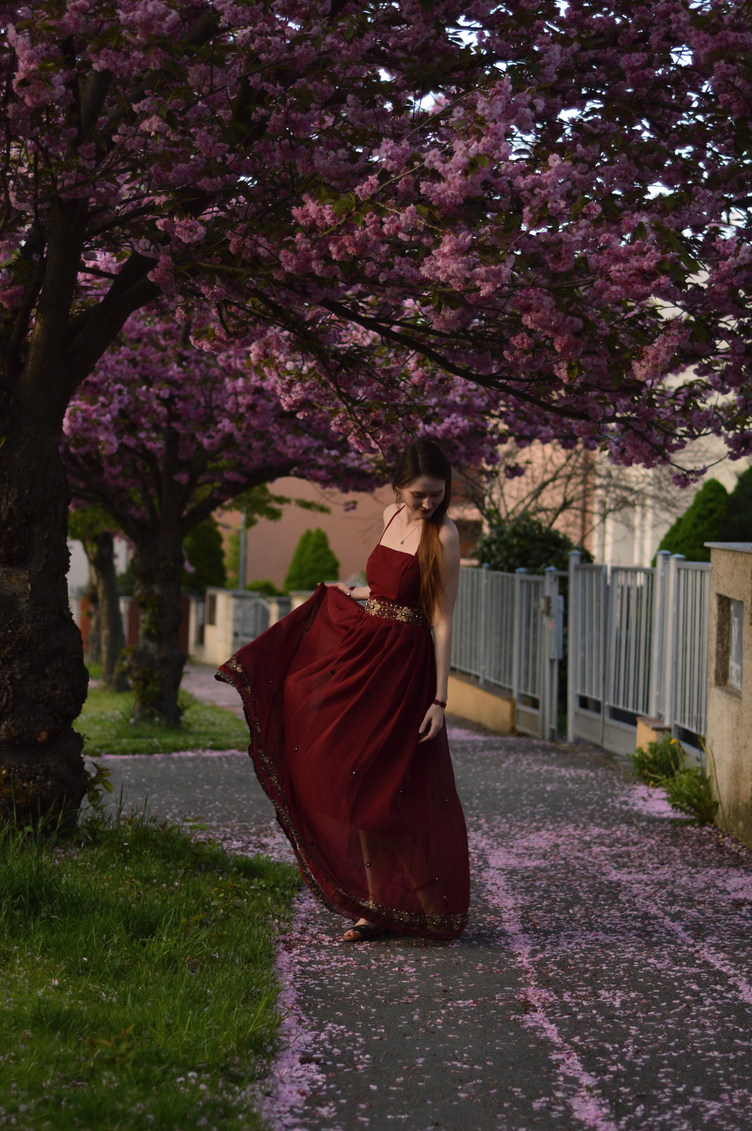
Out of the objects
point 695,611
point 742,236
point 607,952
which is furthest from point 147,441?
point 607,952

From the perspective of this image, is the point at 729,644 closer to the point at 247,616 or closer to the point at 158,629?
the point at 158,629

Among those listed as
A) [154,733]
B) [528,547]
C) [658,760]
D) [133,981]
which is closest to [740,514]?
[528,547]

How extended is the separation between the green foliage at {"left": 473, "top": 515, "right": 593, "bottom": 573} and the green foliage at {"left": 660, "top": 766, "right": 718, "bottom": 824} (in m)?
6.68

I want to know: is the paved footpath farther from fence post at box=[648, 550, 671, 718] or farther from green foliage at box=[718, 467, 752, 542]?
green foliage at box=[718, 467, 752, 542]

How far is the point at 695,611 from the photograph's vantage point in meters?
8.70

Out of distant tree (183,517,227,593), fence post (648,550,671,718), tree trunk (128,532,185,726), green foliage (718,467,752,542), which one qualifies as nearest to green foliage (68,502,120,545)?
tree trunk (128,532,185,726)

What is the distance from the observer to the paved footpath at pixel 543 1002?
3092 mm

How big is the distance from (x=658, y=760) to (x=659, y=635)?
1.04 meters

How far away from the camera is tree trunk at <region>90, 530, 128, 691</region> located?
72.8ft

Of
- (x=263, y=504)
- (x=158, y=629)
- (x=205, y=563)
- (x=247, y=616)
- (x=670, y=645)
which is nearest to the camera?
(x=670, y=645)

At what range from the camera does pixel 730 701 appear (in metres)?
7.14

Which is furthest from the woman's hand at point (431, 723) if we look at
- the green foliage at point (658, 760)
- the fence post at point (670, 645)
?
the fence post at point (670, 645)

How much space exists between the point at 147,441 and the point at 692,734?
6.65 m

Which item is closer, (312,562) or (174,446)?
(174,446)
